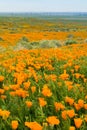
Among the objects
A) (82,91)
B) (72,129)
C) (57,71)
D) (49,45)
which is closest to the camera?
(72,129)

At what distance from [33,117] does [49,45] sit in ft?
42.5

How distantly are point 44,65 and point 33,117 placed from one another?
241cm

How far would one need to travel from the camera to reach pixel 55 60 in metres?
7.05

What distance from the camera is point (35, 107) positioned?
399 centimetres

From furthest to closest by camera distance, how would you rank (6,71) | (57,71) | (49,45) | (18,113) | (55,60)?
(49,45) < (55,60) < (57,71) < (6,71) < (18,113)

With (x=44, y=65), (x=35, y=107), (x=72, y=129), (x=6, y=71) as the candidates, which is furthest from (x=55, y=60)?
(x=72, y=129)

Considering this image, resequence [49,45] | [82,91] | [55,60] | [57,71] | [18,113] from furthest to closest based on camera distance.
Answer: [49,45]
[55,60]
[57,71]
[82,91]
[18,113]

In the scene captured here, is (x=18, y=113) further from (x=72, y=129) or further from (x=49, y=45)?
(x=49, y=45)

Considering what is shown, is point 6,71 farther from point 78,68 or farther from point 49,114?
point 49,114

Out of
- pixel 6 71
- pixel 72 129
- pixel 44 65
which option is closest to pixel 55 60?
pixel 44 65

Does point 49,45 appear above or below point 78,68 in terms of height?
below

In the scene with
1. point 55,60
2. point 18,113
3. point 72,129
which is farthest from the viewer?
point 55,60

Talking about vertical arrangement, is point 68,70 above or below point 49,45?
above

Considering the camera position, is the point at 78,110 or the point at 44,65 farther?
the point at 44,65
